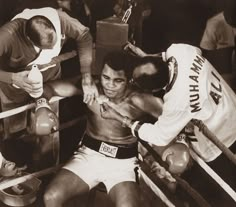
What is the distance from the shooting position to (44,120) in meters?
1.90

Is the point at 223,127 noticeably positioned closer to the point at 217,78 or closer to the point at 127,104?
the point at 217,78

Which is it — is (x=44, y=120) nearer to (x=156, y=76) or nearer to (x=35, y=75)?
(x=35, y=75)

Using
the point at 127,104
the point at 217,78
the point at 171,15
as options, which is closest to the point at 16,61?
the point at 127,104

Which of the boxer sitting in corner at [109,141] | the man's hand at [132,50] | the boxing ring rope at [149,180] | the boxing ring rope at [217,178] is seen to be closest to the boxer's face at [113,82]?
the boxer sitting in corner at [109,141]

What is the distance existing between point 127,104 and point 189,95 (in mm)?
276

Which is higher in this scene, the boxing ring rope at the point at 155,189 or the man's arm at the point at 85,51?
the man's arm at the point at 85,51

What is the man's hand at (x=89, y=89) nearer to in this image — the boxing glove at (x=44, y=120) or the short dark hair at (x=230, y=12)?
the boxing glove at (x=44, y=120)

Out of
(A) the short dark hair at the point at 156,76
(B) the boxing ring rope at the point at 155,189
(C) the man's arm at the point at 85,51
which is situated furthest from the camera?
(B) the boxing ring rope at the point at 155,189

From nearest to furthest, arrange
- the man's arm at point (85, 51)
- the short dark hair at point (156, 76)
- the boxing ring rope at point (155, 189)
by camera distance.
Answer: the short dark hair at point (156, 76) < the man's arm at point (85, 51) < the boxing ring rope at point (155, 189)

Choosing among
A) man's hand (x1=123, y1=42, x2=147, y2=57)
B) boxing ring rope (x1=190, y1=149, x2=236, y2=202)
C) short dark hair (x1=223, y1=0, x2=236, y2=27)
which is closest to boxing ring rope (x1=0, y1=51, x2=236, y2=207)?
boxing ring rope (x1=190, y1=149, x2=236, y2=202)

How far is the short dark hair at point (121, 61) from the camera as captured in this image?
194 cm

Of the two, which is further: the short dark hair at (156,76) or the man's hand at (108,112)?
the man's hand at (108,112)

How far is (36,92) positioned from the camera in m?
1.97

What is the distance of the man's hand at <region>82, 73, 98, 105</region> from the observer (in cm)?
202
